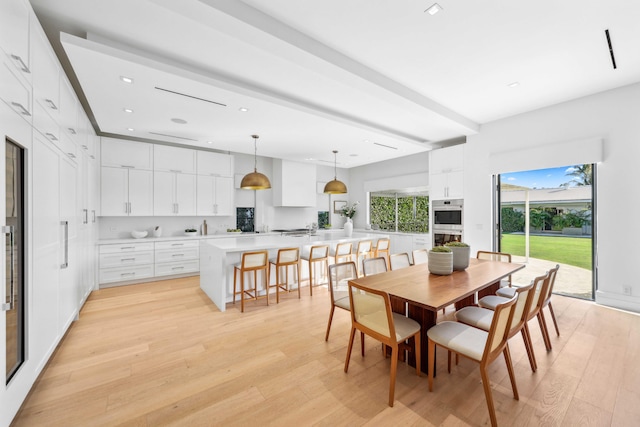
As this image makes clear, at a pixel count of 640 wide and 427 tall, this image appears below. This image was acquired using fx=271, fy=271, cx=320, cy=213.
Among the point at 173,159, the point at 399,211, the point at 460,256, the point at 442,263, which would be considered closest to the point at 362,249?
the point at 460,256

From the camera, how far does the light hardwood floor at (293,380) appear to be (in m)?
1.79

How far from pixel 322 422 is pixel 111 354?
85.9 inches

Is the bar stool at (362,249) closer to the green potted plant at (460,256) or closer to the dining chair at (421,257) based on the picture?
the dining chair at (421,257)

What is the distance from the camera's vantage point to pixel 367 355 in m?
2.52

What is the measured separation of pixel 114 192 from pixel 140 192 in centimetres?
40

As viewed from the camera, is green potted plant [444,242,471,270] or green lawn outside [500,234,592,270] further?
green lawn outside [500,234,592,270]

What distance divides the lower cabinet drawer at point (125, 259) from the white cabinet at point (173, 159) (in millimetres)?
1690

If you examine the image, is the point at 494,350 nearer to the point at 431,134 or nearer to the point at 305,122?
the point at 305,122

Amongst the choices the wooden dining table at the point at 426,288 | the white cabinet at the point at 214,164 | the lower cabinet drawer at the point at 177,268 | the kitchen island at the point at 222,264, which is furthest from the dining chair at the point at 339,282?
the white cabinet at the point at 214,164

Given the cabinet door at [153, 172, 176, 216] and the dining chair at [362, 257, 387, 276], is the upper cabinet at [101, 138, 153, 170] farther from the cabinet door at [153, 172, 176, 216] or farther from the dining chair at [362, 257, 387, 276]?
the dining chair at [362, 257, 387, 276]

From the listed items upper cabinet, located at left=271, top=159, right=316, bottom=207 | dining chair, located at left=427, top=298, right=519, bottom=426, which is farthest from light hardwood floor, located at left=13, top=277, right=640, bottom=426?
upper cabinet, located at left=271, top=159, right=316, bottom=207

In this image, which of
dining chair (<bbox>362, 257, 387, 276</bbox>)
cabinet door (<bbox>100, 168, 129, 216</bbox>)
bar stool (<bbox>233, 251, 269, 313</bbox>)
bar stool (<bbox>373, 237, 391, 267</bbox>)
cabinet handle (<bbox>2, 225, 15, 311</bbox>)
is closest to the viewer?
cabinet handle (<bbox>2, 225, 15, 311</bbox>)

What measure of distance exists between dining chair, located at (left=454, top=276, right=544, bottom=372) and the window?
457 centimetres

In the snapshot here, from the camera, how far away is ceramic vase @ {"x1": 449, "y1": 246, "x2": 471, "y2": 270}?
288 centimetres
